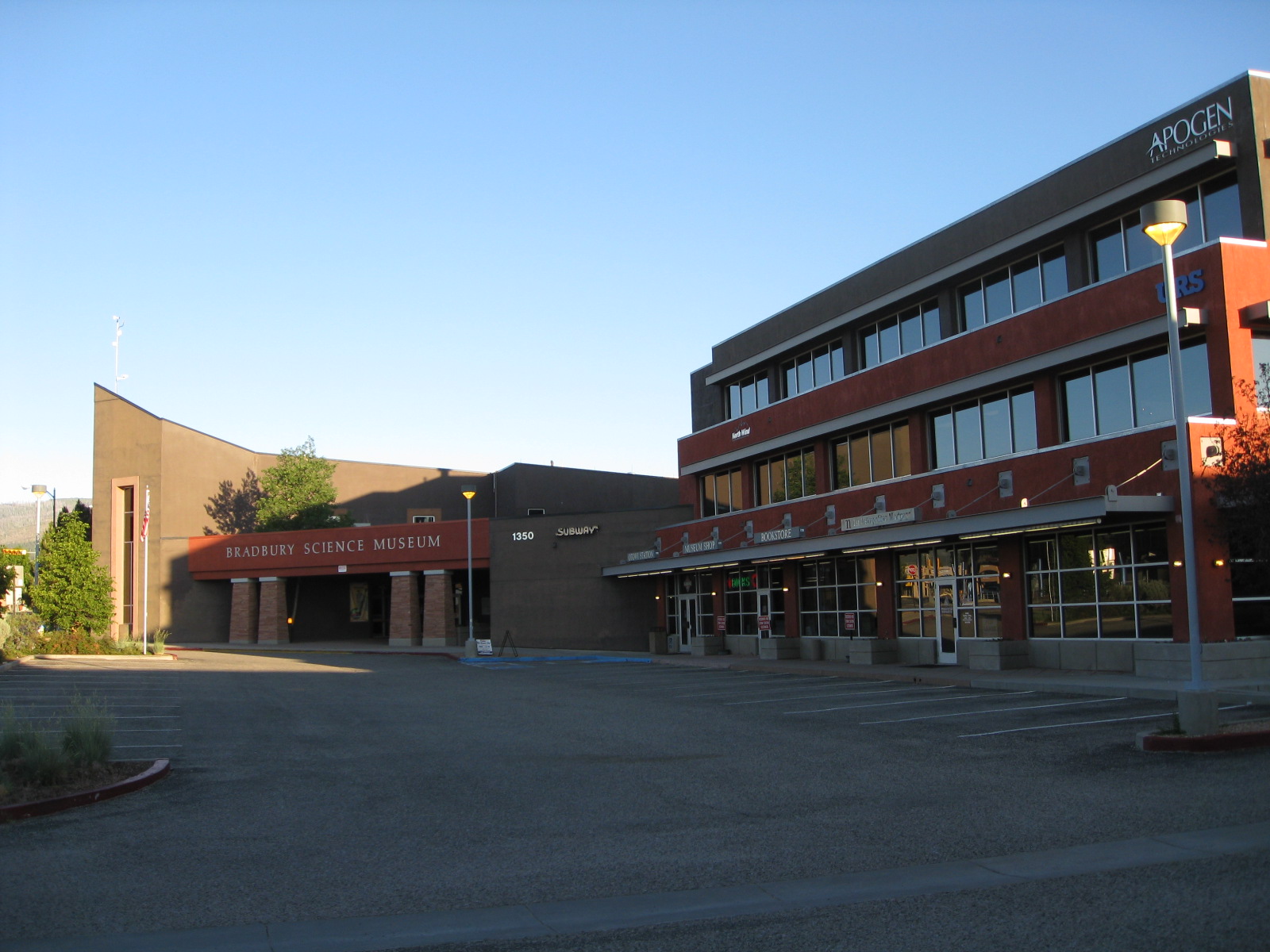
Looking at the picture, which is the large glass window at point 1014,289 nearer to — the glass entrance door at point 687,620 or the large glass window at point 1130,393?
the large glass window at point 1130,393

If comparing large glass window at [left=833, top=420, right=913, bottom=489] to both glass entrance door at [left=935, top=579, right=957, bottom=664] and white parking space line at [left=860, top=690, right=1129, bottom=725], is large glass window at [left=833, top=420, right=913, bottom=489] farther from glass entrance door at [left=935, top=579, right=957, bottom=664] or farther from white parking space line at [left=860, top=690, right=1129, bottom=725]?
white parking space line at [left=860, top=690, right=1129, bottom=725]

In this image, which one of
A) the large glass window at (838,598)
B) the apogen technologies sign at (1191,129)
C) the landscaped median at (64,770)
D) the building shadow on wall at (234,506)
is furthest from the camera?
the building shadow on wall at (234,506)

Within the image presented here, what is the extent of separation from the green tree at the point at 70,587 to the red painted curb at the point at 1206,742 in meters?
42.7

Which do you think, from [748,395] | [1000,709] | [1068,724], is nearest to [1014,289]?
[1000,709]

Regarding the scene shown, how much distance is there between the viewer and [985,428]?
29.1 metres

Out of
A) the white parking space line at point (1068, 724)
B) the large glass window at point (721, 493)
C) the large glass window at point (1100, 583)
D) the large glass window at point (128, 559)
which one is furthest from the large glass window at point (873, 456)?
the large glass window at point (128, 559)

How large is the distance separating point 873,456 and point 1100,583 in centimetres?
987

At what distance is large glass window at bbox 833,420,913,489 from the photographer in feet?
106

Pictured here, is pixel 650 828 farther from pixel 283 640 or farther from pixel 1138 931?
pixel 283 640

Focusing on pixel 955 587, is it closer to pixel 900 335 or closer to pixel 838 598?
pixel 838 598

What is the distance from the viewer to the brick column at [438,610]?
51.1 metres

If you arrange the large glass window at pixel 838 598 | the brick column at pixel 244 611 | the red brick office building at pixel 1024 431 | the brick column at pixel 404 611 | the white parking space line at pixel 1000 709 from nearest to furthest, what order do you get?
the white parking space line at pixel 1000 709, the red brick office building at pixel 1024 431, the large glass window at pixel 838 598, the brick column at pixel 404 611, the brick column at pixel 244 611

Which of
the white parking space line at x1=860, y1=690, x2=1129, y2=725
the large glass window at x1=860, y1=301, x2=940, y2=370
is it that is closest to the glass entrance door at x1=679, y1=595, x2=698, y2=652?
the large glass window at x1=860, y1=301, x2=940, y2=370

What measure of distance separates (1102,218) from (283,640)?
43.6 meters
